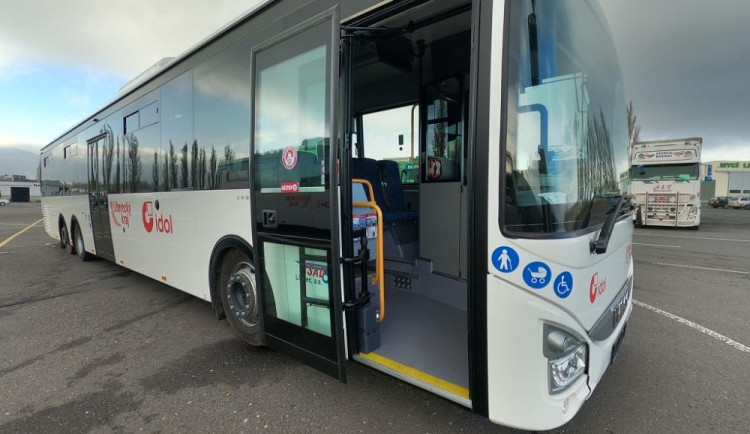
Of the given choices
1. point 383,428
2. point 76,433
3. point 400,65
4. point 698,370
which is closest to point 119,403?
point 76,433

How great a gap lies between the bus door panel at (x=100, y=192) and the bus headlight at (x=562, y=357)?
21.2 ft

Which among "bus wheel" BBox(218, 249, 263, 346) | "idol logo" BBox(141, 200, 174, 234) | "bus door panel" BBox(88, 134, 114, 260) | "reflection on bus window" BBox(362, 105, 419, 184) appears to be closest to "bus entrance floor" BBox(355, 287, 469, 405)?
"bus wheel" BBox(218, 249, 263, 346)

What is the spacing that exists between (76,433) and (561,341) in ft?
9.86

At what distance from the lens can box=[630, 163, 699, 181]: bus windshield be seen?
45.0 feet

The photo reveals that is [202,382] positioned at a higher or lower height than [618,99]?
lower

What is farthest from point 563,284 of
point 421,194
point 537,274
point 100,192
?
point 100,192

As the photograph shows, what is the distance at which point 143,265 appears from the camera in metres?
5.18

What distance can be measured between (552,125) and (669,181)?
1582 centimetres

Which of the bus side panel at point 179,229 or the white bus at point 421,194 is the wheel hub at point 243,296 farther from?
the bus side panel at point 179,229

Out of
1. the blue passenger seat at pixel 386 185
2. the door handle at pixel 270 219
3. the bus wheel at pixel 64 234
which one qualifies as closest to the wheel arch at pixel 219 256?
the door handle at pixel 270 219

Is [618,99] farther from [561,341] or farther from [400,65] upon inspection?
[400,65]


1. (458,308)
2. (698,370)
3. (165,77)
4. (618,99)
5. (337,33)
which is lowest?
(698,370)

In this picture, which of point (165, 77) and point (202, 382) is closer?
point (202, 382)

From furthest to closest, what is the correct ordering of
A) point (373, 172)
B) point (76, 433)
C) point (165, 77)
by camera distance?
point (373, 172) → point (165, 77) → point (76, 433)
